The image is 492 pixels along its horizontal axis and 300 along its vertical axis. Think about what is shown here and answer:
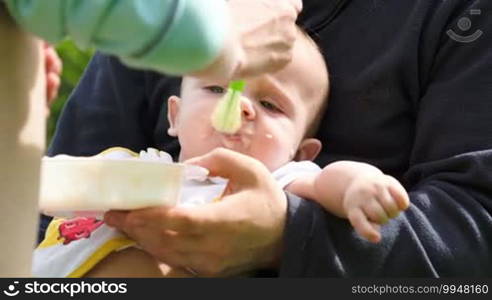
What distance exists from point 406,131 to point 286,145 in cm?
20

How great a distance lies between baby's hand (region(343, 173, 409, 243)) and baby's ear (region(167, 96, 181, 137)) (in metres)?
0.40

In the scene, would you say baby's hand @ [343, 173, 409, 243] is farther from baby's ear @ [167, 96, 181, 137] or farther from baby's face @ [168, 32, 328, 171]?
baby's ear @ [167, 96, 181, 137]

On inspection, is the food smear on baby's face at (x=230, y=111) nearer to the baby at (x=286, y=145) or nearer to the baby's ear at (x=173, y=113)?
the baby at (x=286, y=145)

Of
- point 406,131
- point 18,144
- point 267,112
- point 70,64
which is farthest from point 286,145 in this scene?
point 70,64

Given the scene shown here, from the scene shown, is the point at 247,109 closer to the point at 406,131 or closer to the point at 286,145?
the point at 286,145

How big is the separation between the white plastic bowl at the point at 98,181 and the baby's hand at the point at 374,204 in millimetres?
239

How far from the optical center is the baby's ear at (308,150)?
5.89 feet

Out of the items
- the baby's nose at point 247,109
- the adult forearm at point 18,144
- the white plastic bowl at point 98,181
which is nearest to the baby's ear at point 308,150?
the baby's nose at point 247,109

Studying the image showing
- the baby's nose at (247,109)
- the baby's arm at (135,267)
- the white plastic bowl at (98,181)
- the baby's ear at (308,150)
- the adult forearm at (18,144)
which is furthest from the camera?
the baby's ear at (308,150)

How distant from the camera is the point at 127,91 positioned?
6.58 feet

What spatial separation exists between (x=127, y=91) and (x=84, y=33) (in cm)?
95

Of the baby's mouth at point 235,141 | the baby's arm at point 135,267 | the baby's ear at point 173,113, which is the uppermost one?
the baby's mouth at point 235,141

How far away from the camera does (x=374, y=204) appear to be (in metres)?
1.48

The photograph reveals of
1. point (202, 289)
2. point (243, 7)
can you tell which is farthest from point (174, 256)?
point (243, 7)
